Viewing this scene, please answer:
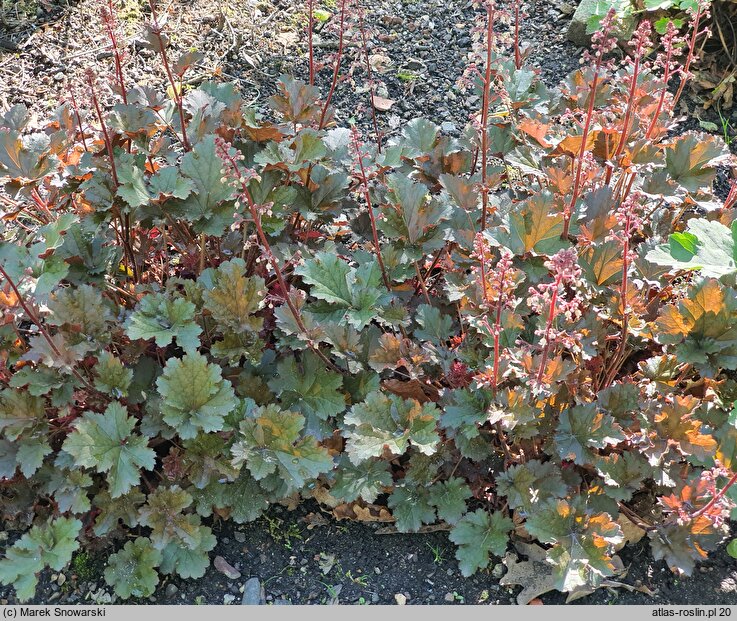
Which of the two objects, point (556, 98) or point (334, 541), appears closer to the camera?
point (334, 541)

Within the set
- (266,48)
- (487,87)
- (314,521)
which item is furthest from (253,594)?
(266,48)

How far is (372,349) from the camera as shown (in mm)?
2650

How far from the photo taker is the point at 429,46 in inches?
172

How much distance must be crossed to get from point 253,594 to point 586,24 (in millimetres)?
3510

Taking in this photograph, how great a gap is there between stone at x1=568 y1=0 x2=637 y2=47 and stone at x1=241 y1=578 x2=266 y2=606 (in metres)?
3.43

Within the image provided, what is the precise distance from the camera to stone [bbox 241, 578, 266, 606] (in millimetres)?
2484

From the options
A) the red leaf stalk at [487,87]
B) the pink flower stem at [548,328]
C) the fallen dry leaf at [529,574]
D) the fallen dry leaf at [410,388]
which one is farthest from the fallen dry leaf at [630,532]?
the red leaf stalk at [487,87]

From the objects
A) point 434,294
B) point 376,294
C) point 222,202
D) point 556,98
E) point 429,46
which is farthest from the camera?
point 429,46

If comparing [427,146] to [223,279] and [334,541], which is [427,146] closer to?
A: [223,279]

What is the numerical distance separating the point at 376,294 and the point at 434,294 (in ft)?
1.64

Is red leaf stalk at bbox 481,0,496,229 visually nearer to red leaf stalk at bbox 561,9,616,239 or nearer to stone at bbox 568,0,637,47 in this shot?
red leaf stalk at bbox 561,9,616,239
